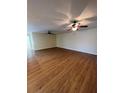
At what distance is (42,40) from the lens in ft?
32.9

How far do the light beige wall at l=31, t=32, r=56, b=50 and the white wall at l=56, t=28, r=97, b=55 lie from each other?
1104 millimetres

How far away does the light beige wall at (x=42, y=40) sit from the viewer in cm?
922

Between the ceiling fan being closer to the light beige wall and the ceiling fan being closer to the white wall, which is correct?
the white wall

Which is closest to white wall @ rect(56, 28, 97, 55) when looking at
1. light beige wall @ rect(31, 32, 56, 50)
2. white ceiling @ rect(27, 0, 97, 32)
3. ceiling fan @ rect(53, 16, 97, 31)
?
light beige wall @ rect(31, 32, 56, 50)

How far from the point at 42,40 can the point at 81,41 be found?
13.6 feet

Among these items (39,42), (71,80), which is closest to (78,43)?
(39,42)

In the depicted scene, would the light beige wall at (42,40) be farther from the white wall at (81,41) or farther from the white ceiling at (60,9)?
the white ceiling at (60,9)

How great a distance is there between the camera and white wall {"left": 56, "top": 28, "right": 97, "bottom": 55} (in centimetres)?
767

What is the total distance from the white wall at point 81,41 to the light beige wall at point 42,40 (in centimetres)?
110

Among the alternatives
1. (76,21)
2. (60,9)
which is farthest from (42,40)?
(60,9)

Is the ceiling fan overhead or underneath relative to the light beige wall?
overhead

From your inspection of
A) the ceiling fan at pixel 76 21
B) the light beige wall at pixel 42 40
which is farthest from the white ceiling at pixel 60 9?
the light beige wall at pixel 42 40
